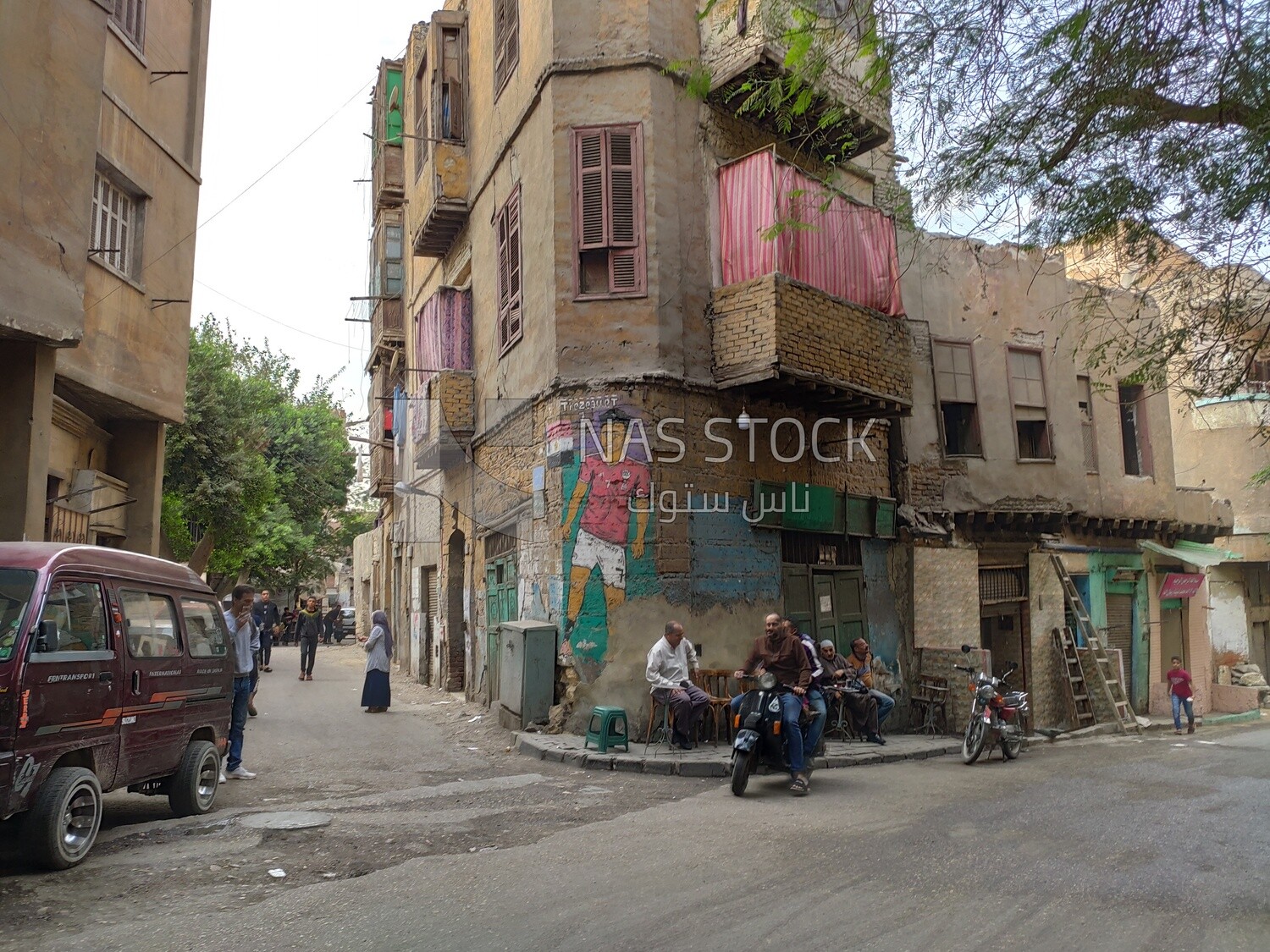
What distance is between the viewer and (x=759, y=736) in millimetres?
8883

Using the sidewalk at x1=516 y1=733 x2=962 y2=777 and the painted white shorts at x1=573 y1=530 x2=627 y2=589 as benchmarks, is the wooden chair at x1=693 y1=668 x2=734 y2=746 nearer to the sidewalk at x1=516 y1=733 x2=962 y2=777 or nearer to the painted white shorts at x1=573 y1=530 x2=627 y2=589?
the sidewalk at x1=516 y1=733 x2=962 y2=777

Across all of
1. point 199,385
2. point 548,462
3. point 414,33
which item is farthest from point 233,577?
point 548,462

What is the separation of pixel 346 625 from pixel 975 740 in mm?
40356

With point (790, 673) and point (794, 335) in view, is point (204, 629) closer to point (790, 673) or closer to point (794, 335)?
point (790, 673)

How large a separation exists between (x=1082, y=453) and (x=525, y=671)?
1228 cm

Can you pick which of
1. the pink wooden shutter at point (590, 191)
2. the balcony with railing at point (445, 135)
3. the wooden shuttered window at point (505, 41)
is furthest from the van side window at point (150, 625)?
the balcony with railing at point (445, 135)

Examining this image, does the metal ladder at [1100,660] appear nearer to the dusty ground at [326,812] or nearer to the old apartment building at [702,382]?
the old apartment building at [702,382]

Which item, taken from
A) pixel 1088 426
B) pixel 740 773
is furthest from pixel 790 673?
pixel 1088 426

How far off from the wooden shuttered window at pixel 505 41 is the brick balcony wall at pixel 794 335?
18.0ft

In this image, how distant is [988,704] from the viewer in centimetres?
1177

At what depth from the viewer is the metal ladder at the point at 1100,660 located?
17.0 metres

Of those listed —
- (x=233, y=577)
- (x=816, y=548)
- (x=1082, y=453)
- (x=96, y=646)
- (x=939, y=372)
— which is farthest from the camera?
(x=233, y=577)

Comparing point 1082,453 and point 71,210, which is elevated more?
point 71,210

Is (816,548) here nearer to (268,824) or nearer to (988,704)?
(988,704)
